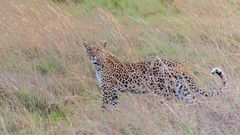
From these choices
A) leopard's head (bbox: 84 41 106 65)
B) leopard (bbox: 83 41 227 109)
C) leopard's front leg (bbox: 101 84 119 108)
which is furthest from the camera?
leopard's head (bbox: 84 41 106 65)

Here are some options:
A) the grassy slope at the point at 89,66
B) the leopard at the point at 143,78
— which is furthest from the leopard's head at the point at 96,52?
the grassy slope at the point at 89,66

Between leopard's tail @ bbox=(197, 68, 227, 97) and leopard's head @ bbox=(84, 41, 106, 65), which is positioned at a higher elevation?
leopard's tail @ bbox=(197, 68, 227, 97)

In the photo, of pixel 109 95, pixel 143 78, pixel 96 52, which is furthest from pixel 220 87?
pixel 96 52

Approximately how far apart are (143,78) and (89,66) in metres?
1.01

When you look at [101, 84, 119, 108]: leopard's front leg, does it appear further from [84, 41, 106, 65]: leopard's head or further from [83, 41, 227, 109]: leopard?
[84, 41, 106, 65]: leopard's head

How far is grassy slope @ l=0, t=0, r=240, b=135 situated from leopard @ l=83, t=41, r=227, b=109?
0.10m

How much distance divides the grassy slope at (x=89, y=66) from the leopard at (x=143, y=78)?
0.10m

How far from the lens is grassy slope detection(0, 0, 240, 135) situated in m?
4.66

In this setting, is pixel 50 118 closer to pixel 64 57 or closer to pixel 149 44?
pixel 64 57

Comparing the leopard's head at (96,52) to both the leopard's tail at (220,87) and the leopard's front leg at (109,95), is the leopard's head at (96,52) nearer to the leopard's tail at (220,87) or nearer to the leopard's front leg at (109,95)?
the leopard's front leg at (109,95)

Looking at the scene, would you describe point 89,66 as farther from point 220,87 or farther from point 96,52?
point 220,87

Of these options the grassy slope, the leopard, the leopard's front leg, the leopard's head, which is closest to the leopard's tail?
the leopard

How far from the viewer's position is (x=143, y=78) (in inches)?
234

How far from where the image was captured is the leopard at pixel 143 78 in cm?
561
